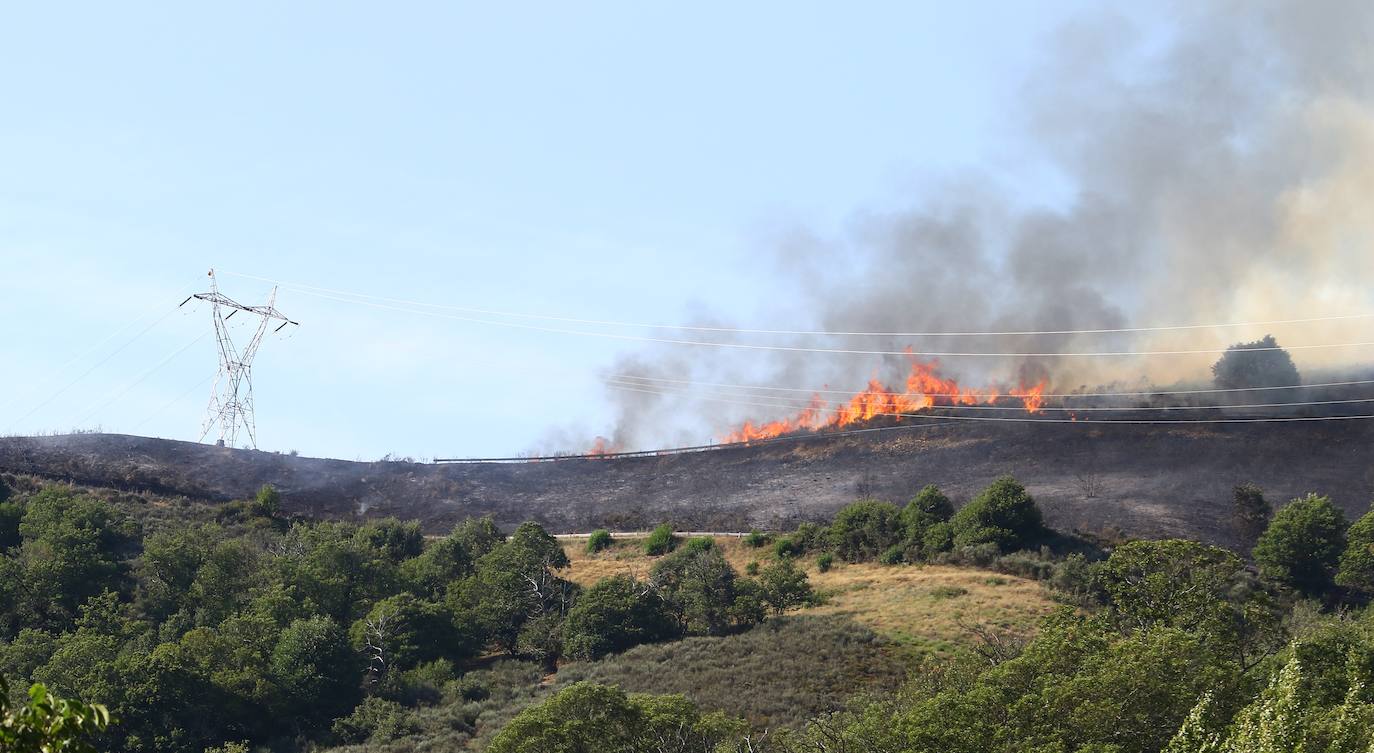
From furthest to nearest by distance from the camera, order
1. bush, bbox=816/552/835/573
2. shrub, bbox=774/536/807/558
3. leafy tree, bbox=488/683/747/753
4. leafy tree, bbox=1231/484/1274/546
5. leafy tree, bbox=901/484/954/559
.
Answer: shrub, bbox=774/536/807/558 → leafy tree, bbox=901/484/954/559 → bush, bbox=816/552/835/573 → leafy tree, bbox=1231/484/1274/546 → leafy tree, bbox=488/683/747/753

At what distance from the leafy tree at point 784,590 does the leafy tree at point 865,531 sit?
12.7 meters

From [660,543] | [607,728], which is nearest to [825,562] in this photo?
[660,543]

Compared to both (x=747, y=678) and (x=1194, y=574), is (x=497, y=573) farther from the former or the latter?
(x=1194, y=574)

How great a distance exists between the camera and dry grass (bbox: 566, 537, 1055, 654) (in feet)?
234

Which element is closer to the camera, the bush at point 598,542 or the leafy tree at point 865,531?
the leafy tree at point 865,531

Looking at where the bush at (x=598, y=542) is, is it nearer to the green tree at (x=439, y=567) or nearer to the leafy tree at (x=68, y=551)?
the green tree at (x=439, y=567)

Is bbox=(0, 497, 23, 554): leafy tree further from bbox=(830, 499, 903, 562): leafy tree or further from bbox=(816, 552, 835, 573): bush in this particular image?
bbox=(830, 499, 903, 562): leafy tree

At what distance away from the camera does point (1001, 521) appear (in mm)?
88875

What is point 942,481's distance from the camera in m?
104

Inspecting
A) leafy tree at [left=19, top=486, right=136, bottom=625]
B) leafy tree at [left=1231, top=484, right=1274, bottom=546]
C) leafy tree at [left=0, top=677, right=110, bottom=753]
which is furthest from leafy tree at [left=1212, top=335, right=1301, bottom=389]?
leafy tree at [left=0, top=677, right=110, bottom=753]

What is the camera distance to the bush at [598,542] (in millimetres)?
101000

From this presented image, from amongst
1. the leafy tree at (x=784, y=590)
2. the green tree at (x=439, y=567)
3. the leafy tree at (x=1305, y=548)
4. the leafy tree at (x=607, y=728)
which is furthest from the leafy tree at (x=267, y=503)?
the leafy tree at (x=1305, y=548)

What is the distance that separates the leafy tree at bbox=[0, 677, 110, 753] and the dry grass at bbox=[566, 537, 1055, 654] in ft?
186

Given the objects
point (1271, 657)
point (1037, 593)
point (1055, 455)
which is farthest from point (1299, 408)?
point (1271, 657)
